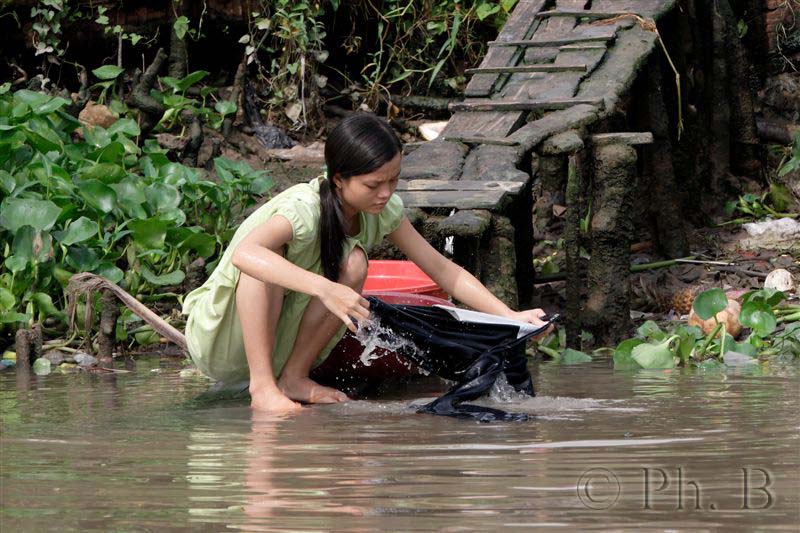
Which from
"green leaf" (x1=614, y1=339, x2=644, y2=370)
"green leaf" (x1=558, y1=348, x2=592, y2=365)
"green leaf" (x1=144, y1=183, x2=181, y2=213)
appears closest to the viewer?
"green leaf" (x1=614, y1=339, x2=644, y2=370)

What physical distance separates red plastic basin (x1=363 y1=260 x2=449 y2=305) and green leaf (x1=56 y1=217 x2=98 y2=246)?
1394 mm

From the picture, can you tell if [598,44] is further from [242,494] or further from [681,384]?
[242,494]

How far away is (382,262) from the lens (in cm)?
545

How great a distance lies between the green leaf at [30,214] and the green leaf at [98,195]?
0.23 metres

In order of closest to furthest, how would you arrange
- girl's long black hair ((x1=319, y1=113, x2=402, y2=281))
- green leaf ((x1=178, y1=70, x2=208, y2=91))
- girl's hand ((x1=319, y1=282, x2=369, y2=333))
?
1. girl's hand ((x1=319, y1=282, x2=369, y2=333))
2. girl's long black hair ((x1=319, y1=113, x2=402, y2=281))
3. green leaf ((x1=178, y1=70, x2=208, y2=91))

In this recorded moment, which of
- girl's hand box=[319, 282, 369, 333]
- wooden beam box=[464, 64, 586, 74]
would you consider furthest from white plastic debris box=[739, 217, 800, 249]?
girl's hand box=[319, 282, 369, 333]

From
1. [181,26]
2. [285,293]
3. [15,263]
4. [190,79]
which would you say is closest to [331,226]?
[285,293]

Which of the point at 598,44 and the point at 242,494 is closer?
the point at 242,494

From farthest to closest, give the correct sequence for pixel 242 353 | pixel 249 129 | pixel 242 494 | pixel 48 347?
pixel 249 129, pixel 48 347, pixel 242 353, pixel 242 494

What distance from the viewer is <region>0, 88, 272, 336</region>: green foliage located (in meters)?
5.98

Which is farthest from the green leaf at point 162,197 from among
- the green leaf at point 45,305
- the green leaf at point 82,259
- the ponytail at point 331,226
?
the ponytail at point 331,226

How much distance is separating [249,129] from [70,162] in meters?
2.43

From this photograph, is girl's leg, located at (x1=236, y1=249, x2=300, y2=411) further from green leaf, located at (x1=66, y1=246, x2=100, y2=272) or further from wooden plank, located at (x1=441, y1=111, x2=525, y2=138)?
wooden plank, located at (x1=441, y1=111, x2=525, y2=138)

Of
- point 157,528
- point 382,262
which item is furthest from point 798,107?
point 157,528
